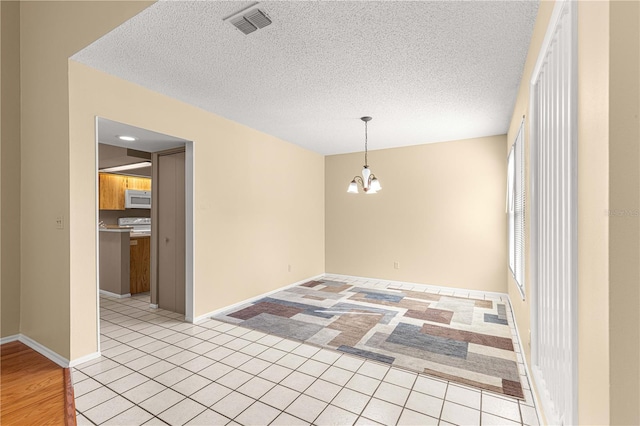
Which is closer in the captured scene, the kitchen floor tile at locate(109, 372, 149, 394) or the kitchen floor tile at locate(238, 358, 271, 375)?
the kitchen floor tile at locate(109, 372, 149, 394)

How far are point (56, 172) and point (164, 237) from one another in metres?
1.75

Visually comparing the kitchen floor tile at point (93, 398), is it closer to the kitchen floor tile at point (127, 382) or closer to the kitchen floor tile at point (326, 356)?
the kitchen floor tile at point (127, 382)

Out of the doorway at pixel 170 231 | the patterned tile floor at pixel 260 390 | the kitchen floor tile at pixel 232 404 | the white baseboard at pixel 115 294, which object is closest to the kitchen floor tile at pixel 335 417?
the patterned tile floor at pixel 260 390

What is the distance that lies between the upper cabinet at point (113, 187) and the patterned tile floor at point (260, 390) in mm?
4931

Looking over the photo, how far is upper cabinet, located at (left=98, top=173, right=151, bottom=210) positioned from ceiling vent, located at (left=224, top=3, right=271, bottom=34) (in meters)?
6.64

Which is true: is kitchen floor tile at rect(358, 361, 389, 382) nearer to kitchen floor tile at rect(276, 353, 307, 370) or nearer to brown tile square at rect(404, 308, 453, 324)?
kitchen floor tile at rect(276, 353, 307, 370)

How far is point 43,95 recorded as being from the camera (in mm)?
3010

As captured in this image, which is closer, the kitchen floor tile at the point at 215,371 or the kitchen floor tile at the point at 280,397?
the kitchen floor tile at the point at 280,397

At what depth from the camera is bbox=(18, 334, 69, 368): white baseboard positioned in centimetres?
279

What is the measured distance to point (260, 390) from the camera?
2.37m

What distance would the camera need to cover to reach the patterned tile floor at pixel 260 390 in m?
2.05

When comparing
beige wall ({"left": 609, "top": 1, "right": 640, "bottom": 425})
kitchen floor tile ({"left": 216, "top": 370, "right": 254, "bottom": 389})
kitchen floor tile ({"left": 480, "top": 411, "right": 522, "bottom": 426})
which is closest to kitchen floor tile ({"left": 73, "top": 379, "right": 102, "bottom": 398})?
kitchen floor tile ({"left": 216, "top": 370, "right": 254, "bottom": 389})

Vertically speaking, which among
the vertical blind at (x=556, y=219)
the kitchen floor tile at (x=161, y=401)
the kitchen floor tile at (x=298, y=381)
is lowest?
the kitchen floor tile at (x=298, y=381)

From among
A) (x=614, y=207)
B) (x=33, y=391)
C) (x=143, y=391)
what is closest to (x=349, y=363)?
(x=143, y=391)
